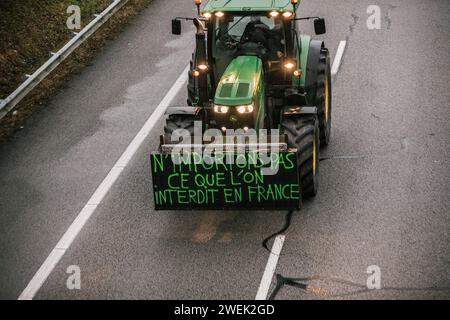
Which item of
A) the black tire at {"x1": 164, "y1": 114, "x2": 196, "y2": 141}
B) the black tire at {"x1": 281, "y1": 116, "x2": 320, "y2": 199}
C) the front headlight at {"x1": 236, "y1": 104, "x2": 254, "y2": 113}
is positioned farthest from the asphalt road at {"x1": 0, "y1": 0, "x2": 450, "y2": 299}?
the front headlight at {"x1": 236, "y1": 104, "x2": 254, "y2": 113}

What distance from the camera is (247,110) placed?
11.3 m

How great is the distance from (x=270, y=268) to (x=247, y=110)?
2172mm

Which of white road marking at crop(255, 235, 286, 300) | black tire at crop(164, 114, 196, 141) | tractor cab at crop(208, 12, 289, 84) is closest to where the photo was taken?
white road marking at crop(255, 235, 286, 300)

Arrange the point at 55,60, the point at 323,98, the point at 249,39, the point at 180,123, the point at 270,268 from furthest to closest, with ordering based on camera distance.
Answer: the point at 55,60, the point at 323,98, the point at 249,39, the point at 180,123, the point at 270,268

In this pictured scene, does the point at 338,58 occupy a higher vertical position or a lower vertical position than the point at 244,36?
lower

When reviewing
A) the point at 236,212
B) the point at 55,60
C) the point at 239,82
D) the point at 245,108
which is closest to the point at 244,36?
the point at 239,82

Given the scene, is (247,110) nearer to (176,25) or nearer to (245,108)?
(245,108)

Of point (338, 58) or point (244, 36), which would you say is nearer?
point (244, 36)

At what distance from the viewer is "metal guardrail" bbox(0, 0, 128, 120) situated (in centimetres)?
1527

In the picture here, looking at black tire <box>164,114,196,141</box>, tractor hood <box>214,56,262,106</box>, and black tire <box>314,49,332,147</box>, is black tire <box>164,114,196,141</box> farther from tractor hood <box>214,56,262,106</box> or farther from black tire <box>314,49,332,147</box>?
black tire <box>314,49,332,147</box>

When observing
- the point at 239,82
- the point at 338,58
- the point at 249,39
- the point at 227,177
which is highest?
the point at 249,39

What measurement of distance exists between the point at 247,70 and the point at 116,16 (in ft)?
30.5

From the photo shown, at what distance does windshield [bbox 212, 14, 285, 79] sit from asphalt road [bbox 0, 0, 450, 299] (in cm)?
215
